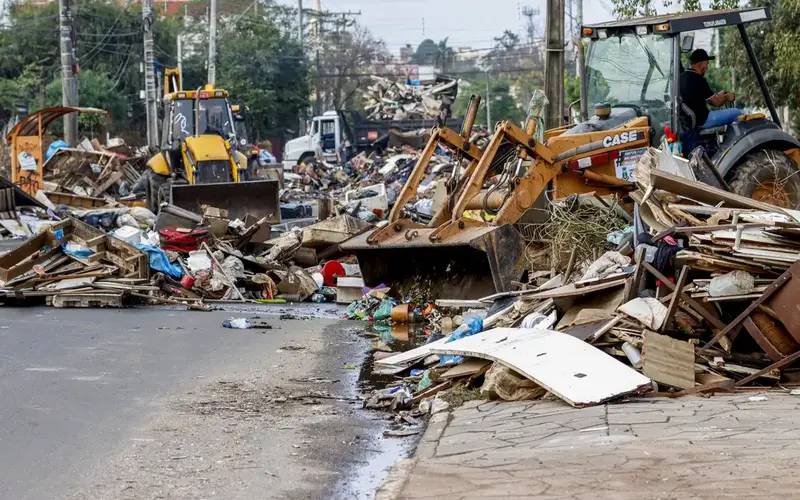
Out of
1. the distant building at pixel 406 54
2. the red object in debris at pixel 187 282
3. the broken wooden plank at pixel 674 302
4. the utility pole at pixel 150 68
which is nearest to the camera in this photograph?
the broken wooden plank at pixel 674 302

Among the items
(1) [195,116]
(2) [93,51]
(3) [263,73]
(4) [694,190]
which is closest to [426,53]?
(3) [263,73]

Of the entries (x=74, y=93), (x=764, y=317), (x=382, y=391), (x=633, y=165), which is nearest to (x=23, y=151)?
(x=74, y=93)

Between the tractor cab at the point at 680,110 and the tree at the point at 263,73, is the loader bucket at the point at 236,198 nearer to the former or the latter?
the tractor cab at the point at 680,110

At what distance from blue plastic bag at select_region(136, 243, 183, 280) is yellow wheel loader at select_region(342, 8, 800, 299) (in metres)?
2.96

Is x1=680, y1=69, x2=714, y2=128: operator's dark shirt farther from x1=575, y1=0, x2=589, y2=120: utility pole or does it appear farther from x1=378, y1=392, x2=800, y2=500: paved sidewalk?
x1=378, y1=392, x2=800, y2=500: paved sidewalk

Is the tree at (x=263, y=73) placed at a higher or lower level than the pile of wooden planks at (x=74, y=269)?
higher

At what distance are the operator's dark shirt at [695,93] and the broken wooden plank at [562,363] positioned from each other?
5.08m

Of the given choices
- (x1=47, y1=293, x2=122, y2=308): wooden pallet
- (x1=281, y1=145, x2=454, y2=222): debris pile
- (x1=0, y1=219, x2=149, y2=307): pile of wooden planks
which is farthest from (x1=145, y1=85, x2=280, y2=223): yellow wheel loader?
(x1=47, y1=293, x2=122, y2=308): wooden pallet

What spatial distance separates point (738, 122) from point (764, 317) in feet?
18.0

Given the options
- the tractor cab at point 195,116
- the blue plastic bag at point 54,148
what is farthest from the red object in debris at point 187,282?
the blue plastic bag at point 54,148

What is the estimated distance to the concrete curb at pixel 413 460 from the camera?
6184 mm

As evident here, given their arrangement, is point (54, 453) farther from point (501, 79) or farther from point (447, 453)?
point (501, 79)

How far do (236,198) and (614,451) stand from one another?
1616cm

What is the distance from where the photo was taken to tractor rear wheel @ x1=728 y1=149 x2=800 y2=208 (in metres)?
13.0
